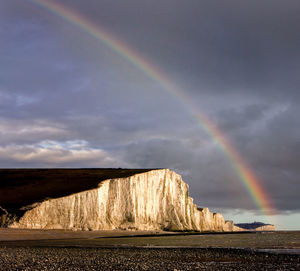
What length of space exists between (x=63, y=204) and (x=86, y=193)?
5541 mm

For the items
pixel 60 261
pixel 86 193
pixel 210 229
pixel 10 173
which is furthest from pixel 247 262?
pixel 210 229

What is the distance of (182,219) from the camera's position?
97312 mm

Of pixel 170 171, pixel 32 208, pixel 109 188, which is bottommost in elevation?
pixel 32 208

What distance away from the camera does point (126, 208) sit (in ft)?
273

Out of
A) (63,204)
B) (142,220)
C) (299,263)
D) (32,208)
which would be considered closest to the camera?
(299,263)

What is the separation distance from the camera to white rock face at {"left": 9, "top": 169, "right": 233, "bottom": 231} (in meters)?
66.4

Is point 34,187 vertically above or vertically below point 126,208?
above

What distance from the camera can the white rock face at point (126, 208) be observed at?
66.4 meters

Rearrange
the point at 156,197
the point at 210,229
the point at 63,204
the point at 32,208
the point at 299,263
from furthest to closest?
the point at 210,229 → the point at 156,197 → the point at 63,204 → the point at 32,208 → the point at 299,263

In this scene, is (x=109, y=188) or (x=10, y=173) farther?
(x=10, y=173)

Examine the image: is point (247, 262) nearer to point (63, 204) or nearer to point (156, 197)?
point (63, 204)

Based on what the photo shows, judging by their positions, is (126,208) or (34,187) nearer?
(34,187)

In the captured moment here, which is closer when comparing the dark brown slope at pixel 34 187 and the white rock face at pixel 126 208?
the white rock face at pixel 126 208

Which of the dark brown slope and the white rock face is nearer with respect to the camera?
the white rock face
